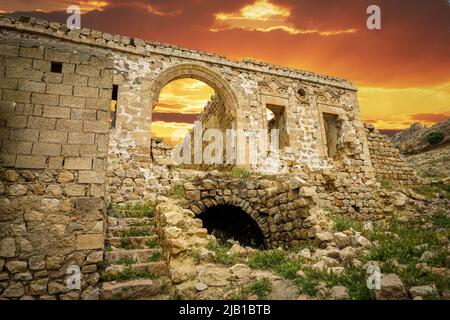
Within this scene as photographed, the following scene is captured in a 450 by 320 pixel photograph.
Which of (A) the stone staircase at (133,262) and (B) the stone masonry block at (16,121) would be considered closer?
(A) the stone staircase at (133,262)

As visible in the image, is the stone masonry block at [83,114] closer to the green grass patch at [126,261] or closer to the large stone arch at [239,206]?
the green grass patch at [126,261]

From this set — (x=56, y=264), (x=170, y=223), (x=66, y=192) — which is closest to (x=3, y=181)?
(x=66, y=192)

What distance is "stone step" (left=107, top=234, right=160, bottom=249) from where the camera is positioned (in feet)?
15.4

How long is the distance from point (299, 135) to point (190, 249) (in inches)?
312

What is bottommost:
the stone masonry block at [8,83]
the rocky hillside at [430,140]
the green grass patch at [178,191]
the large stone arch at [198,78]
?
the green grass patch at [178,191]

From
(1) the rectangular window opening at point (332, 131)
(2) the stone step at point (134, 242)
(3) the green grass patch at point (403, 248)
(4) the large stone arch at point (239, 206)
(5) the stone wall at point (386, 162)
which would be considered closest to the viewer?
(3) the green grass patch at point (403, 248)

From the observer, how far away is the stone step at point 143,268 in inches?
149

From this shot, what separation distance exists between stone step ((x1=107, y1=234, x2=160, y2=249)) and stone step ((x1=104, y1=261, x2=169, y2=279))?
67 centimetres

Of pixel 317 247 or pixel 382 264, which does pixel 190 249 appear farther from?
pixel 382 264

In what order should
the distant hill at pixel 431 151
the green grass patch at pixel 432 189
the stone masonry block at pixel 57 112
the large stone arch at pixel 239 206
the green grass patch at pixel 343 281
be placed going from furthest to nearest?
the distant hill at pixel 431 151 < the green grass patch at pixel 432 189 < the large stone arch at pixel 239 206 < the stone masonry block at pixel 57 112 < the green grass patch at pixel 343 281

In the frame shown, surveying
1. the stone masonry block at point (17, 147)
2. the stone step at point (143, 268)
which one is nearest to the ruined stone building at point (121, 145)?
the stone masonry block at point (17, 147)

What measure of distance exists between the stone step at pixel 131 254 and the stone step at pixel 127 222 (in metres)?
1.02

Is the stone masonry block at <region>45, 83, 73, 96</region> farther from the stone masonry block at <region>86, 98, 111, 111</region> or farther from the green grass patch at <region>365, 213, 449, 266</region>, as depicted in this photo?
the green grass patch at <region>365, 213, 449, 266</region>

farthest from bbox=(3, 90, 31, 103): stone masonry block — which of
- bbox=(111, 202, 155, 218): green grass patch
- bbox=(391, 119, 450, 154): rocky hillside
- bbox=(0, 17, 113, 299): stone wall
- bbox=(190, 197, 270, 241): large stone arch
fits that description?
bbox=(391, 119, 450, 154): rocky hillside
